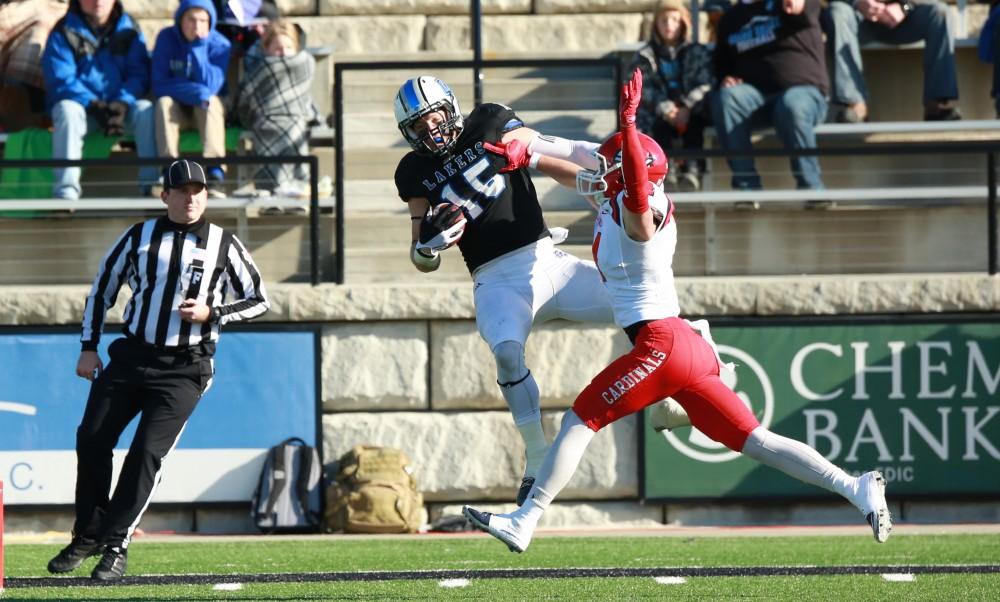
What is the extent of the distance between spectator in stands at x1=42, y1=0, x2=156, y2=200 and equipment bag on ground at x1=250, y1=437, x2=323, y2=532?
6.76 ft

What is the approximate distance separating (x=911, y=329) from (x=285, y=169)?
157 inches

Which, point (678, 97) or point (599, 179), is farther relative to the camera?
point (678, 97)

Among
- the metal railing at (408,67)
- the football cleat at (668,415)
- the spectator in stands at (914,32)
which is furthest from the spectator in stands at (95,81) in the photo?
the football cleat at (668,415)

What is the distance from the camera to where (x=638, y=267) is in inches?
242

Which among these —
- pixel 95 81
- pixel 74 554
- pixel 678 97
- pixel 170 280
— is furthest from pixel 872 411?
pixel 95 81

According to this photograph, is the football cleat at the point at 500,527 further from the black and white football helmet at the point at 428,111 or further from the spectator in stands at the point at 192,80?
the spectator in stands at the point at 192,80

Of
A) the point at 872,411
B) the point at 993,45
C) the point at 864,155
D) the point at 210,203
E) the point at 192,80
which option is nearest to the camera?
the point at 872,411

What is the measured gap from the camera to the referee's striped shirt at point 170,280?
7.11 metres

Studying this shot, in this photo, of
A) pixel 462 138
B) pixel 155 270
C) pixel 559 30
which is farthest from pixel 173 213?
pixel 559 30

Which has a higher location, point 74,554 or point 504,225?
point 504,225

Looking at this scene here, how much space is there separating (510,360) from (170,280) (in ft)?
5.16

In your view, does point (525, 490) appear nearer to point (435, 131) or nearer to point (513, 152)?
point (513, 152)

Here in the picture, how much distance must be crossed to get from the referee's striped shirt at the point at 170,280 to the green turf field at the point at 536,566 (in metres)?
1.08

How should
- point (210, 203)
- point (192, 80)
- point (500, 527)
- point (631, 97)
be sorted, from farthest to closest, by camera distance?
point (192, 80) < point (210, 203) < point (500, 527) < point (631, 97)
